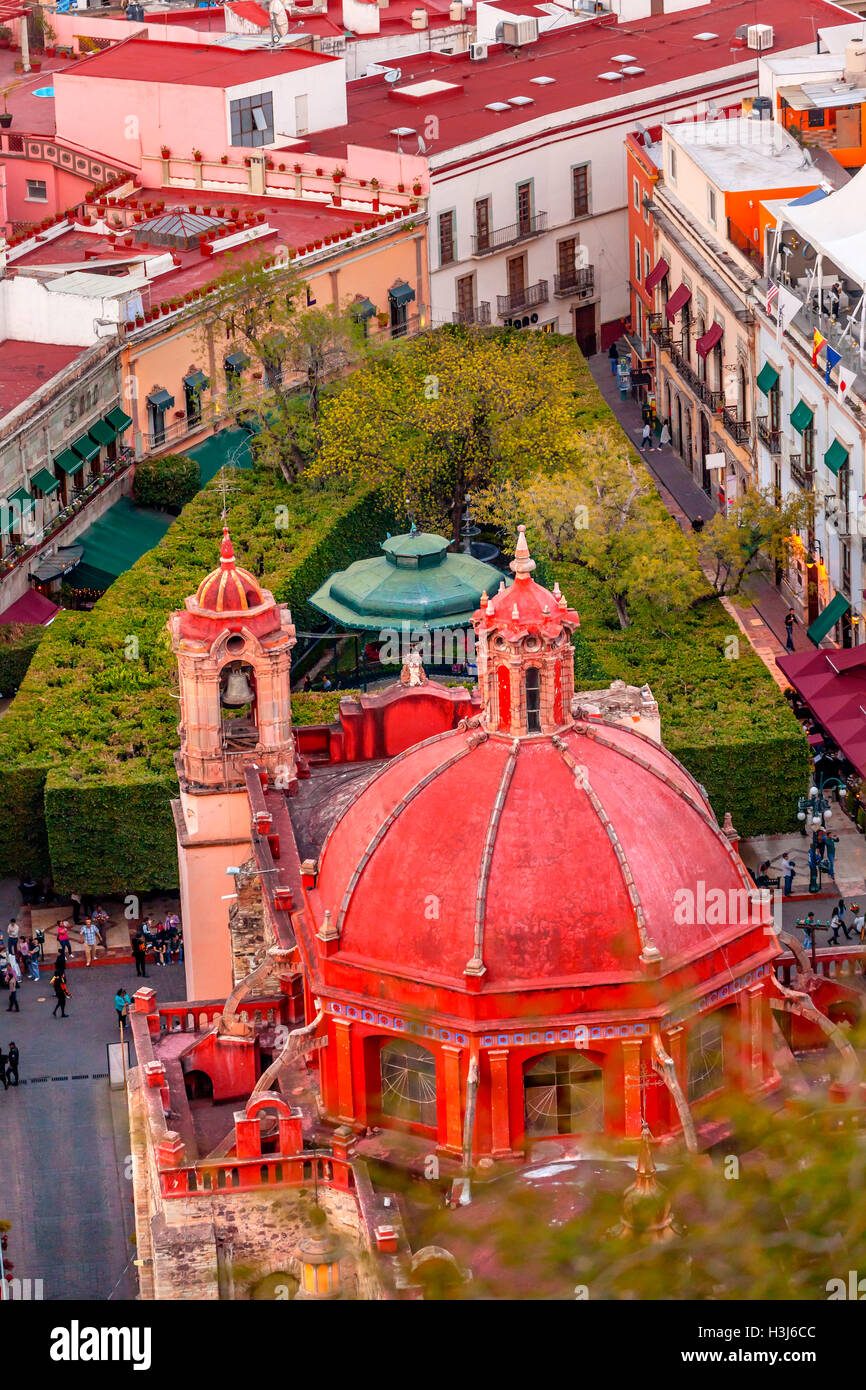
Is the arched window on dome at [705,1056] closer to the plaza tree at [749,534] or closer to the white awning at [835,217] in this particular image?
the plaza tree at [749,534]

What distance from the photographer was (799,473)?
356ft

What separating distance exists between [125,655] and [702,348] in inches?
1323

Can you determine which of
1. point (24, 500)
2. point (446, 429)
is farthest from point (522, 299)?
point (24, 500)

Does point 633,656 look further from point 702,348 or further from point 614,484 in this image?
point 702,348

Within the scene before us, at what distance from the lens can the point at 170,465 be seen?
12019 centimetres

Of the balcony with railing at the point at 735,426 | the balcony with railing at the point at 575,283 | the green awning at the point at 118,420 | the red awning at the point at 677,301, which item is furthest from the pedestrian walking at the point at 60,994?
the balcony with railing at the point at 575,283

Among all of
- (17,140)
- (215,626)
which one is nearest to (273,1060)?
(215,626)

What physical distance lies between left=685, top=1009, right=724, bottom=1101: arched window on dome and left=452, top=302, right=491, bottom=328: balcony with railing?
78.4 meters

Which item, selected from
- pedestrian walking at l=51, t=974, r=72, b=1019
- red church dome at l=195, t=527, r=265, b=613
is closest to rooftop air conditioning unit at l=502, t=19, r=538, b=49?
pedestrian walking at l=51, t=974, r=72, b=1019

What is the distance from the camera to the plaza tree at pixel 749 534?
10650cm

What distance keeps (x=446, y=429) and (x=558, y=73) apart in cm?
3792

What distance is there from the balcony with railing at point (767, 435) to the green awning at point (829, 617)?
359 inches

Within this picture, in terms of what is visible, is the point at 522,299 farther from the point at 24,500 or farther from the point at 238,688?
the point at 238,688

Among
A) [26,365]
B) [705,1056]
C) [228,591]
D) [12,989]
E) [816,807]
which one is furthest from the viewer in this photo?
[26,365]
